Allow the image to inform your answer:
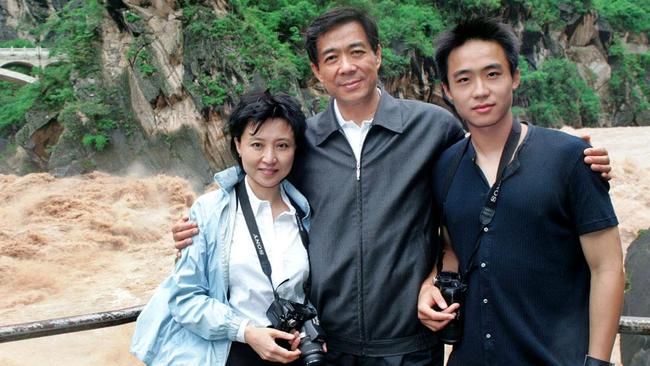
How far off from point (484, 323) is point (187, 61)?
1408 cm

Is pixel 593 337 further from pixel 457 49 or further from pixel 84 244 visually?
pixel 84 244

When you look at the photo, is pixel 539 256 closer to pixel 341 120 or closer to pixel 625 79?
pixel 341 120

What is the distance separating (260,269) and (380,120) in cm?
75

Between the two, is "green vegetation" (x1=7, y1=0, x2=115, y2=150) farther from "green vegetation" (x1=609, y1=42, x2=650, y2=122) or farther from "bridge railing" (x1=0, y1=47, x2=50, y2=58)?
"green vegetation" (x1=609, y1=42, x2=650, y2=122)

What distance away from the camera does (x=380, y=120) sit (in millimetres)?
2383

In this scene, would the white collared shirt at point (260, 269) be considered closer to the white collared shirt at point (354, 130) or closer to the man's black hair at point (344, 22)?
the white collared shirt at point (354, 130)

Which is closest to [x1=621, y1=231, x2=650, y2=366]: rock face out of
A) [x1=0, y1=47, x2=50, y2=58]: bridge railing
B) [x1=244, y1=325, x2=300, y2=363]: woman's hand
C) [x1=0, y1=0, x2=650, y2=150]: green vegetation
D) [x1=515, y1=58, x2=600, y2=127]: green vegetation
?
[x1=244, y1=325, x2=300, y2=363]: woman's hand

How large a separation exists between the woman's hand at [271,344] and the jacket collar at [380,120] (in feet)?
2.60

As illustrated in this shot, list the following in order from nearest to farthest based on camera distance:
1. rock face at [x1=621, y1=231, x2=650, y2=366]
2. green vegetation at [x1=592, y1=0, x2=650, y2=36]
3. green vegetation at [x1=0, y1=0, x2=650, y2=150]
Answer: rock face at [x1=621, y1=231, x2=650, y2=366], green vegetation at [x1=0, y1=0, x2=650, y2=150], green vegetation at [x1=592, y1=0, x2=650, y2=36]

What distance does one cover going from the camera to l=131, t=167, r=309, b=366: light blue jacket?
2104mm

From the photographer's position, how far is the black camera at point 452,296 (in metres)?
2.01

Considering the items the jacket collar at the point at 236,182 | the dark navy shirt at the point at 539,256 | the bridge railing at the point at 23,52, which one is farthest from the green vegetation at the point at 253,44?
the dark navy shirt at the point at 539,256

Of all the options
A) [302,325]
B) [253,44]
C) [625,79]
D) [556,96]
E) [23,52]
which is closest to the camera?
[302,325]

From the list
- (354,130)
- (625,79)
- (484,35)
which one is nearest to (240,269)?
(354,130)
